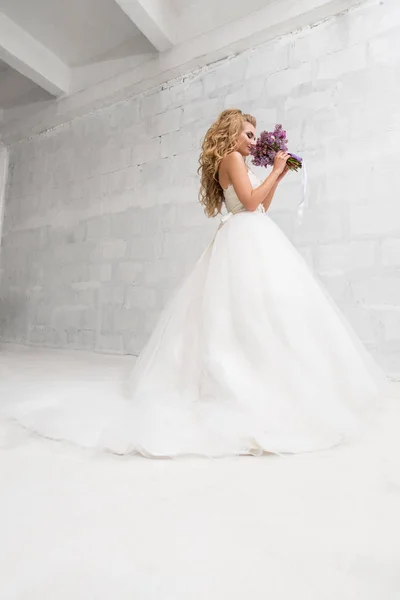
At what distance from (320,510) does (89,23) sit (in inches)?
174

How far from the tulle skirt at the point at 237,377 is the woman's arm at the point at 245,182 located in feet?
0.21

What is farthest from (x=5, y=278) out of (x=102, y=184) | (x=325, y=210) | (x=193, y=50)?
(x=325, y=210)

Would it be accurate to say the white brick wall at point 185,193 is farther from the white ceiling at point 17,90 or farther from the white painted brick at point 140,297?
the white ceiling at point 17,90

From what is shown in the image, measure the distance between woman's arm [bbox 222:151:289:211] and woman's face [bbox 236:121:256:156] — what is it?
4.7 inches

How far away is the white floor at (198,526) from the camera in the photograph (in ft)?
1.81

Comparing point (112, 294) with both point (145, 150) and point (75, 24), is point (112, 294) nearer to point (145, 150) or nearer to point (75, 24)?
point (145, 150)

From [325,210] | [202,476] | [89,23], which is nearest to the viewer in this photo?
[202,476]

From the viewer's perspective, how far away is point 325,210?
2.80 m

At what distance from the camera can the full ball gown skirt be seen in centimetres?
114

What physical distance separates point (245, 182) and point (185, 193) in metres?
1.91

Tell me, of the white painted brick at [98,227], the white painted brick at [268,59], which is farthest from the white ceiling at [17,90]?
the white painted brick at [268,59]

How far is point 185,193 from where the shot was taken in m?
3.48

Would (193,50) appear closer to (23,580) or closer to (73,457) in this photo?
(73,457)

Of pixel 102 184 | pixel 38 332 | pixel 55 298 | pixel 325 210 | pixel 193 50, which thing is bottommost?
pixel 38 332
